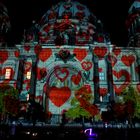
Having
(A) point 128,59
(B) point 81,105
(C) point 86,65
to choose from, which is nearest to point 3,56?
(C) point 86,65

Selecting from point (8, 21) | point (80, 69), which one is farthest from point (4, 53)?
point (80, 69)

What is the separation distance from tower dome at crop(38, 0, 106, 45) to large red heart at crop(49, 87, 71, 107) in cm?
951

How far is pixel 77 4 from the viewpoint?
69.0 m

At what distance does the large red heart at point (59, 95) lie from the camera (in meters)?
52.9

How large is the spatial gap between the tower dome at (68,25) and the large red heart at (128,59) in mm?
7648

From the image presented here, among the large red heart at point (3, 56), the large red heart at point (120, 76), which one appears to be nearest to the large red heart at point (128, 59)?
the large red heart at point (120, 76)

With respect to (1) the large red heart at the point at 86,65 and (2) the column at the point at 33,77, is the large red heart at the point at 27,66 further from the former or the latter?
(1) the large red heart at the point at 86,65

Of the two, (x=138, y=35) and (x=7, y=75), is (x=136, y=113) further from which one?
(x=7, y=75)

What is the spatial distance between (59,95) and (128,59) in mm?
15469

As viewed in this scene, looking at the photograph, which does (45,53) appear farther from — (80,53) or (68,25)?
(68,25)

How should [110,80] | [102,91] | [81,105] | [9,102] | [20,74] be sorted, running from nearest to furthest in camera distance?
[9,102] < [81,105] < [102,91] < [110,80] < [20,74]

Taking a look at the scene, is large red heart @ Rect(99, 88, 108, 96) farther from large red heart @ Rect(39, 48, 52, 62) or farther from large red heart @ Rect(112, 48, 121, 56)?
large red heart @ Rect(39, 48, 52, 62)

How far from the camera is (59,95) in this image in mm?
53469

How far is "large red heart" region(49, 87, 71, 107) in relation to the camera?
52906mm
